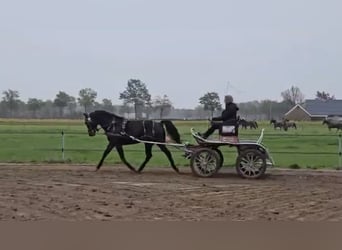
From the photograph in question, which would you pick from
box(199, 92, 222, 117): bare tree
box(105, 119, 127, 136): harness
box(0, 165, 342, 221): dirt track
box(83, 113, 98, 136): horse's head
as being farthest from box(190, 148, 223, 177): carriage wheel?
box(199, 92, 222, 117): bare tree

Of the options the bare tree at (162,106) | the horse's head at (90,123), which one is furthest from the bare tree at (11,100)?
the horse's head at (90,123)

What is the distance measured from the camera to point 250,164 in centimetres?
1389

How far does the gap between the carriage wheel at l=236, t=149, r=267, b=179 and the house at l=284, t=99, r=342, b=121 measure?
62.3 m

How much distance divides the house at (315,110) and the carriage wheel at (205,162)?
205 feet

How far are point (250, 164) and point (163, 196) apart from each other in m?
4.10

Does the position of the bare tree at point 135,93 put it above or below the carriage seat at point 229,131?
above

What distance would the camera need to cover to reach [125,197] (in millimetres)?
10117

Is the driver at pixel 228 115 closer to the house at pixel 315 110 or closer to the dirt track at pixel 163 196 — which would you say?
the dirt track at pixel 163 196

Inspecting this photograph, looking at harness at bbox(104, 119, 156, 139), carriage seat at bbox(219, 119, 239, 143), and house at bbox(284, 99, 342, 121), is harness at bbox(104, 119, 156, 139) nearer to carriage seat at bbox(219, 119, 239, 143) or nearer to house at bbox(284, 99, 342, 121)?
carriage seat at bbox(219, 119, 239, 143)

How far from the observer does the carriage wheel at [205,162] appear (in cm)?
1396

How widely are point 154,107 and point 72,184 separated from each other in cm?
3625

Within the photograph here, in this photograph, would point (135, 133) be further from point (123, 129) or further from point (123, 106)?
point (123, 106)

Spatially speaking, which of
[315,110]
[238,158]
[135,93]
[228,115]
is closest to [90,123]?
[228,115]

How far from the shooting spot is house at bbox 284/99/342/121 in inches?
3005
